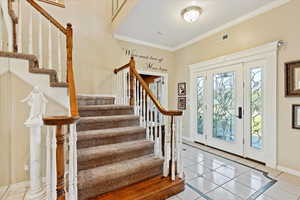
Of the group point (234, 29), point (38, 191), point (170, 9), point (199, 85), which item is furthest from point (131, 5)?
point (38, 191)

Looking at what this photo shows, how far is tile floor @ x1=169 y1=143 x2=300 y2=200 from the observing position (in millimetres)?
2086

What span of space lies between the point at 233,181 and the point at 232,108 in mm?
1804

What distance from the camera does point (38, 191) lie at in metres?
1.67

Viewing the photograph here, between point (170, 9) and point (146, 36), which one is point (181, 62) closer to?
point (146, 36)

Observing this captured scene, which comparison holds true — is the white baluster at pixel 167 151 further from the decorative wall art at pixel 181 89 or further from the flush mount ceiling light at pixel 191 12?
the decorative wall art at pixel 181 89

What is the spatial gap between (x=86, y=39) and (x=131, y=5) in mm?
1611

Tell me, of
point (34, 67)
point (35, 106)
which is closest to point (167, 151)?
point (35, 106)

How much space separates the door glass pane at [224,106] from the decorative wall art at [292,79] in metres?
1.03

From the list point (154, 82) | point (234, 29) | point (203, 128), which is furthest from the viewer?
point (154, 82)

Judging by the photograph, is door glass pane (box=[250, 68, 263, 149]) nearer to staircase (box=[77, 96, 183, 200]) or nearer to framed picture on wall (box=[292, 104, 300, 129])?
framed picture on wall (box=[292, 104, 300, 129])

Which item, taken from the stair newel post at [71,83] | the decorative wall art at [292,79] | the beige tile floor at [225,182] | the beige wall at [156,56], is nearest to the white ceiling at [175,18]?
the beige wall at [156,56]

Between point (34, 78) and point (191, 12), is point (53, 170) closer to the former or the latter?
point (34, 78)

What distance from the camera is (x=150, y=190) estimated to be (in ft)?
6.37

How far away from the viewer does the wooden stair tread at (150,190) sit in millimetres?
1830
